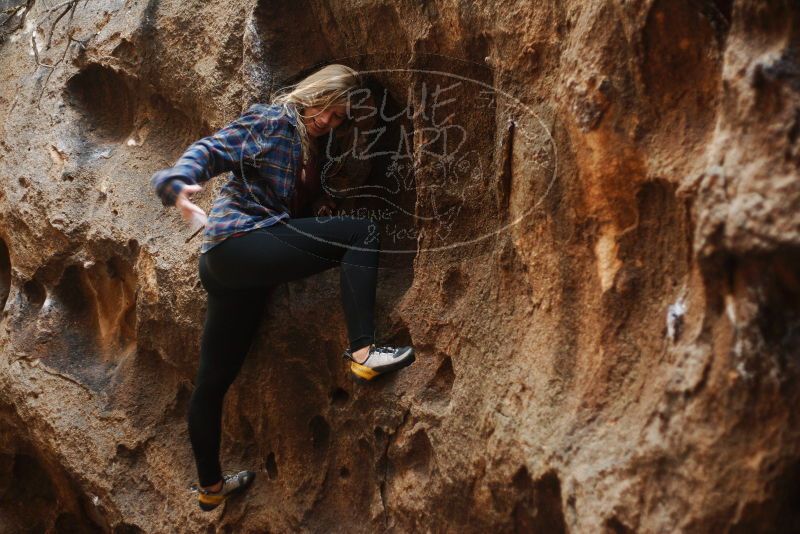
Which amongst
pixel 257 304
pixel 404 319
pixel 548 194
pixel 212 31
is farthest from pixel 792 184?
pixel 212 31

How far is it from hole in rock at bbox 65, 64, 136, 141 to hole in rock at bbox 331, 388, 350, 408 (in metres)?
1.46

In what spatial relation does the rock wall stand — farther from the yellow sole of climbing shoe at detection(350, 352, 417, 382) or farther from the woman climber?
the woman climber

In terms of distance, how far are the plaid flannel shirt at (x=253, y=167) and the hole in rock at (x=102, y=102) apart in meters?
1.24

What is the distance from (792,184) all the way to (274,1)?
1901mm

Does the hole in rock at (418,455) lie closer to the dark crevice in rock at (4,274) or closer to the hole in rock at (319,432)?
the hole in rock at (319,432)

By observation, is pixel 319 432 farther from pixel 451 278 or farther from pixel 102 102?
pixel 102 102

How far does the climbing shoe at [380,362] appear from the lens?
241 cm

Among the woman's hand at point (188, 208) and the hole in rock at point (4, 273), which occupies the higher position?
the woman's hand at point (188, 208)

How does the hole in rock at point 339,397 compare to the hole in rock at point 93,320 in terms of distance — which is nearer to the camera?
the hole in rock at point 339,397

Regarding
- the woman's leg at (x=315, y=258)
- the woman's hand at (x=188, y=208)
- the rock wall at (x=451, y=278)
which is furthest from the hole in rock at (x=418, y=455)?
the woman's hand at (x=188, y=208)

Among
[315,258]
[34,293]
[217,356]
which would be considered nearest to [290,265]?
[315,258]

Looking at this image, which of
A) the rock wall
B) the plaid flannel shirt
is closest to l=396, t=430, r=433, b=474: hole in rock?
the rock wall

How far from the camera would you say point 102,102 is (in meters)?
3.53

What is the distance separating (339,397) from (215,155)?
2.87ft
